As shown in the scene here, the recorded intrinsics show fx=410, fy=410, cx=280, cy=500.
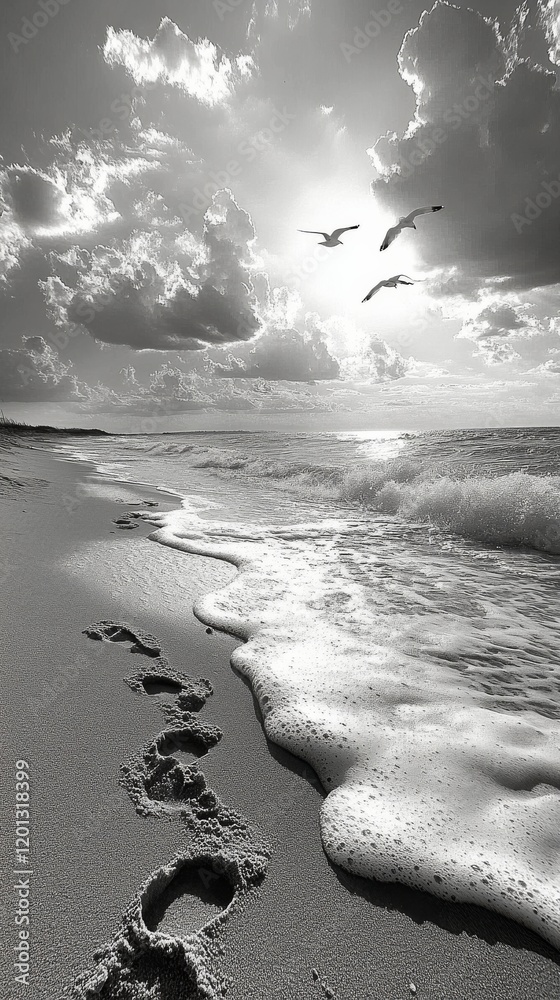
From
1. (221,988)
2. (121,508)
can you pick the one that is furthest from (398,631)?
(121,508)

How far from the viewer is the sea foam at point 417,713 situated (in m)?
1.57

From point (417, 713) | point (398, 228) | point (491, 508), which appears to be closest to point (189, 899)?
point (417, 713)

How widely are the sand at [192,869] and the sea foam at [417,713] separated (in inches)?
4.4

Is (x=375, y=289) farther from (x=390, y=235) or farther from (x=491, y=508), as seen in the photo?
A: (x=491, y=508)

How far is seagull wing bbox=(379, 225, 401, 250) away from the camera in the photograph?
935 centimetres

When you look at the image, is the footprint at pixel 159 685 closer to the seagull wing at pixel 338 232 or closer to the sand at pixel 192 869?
the sand at pixel 192 869

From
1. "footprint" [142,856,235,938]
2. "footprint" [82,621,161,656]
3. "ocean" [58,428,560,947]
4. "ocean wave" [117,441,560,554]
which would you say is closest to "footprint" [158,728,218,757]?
"ocean" [58,428,560,947]

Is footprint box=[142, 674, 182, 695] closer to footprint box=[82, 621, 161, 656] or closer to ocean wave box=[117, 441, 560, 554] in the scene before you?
footprint box=[82, 621, 161, 656]

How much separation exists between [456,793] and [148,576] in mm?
3115

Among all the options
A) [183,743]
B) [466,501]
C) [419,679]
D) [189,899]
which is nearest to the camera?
[189,899]

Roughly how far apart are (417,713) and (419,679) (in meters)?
0.36

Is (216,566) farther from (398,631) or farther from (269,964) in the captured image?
(269,964)

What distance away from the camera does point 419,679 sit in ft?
8.95

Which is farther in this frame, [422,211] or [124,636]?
[422,211]
